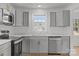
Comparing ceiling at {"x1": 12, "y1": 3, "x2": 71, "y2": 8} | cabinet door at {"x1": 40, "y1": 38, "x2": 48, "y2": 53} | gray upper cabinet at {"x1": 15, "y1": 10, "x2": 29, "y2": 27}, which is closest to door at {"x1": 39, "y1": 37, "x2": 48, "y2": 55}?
cabinet door at {"x1": 40, "y1": 38, "x2": 48, "y2": 53}

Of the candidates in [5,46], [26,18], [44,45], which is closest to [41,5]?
[26,18]

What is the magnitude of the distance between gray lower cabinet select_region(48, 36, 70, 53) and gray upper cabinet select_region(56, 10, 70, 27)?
0.45 ft

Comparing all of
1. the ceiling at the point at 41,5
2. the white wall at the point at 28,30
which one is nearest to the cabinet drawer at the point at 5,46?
the white wall at the point at 28,30

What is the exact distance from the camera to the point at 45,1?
101cm

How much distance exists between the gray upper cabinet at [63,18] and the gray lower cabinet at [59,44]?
136mm

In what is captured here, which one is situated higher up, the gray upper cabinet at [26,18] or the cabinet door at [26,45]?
the gray upper cabinet at [26,18]

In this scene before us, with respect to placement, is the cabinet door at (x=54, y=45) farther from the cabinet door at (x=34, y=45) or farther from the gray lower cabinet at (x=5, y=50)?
the gray lower cabinet at (x=5, y=50)

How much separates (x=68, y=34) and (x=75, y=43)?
4.2 inches

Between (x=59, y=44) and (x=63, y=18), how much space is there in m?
0.27

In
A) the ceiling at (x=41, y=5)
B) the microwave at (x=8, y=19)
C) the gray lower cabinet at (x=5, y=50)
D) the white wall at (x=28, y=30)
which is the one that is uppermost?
the ceiling at (x=41, y=5)

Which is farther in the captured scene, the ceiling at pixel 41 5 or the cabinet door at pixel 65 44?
the cabinet door at pixel 65 44

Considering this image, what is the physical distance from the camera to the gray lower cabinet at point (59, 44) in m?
1.19

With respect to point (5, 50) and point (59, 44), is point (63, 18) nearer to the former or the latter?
point (59, 44)

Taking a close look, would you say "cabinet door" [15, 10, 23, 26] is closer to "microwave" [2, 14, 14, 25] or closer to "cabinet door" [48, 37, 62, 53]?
"microwave" [2, 14, 14, 25]
